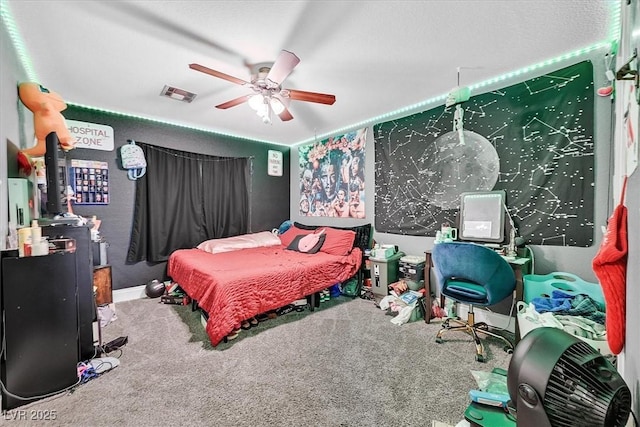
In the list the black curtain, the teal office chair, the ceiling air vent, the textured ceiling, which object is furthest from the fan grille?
the black curtain

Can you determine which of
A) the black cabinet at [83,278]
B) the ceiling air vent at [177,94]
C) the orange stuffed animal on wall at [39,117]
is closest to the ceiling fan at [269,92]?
the ceiling air vent at [177,94]

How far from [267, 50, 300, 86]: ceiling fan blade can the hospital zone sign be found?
2524 mm

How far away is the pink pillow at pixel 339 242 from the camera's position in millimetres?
3419

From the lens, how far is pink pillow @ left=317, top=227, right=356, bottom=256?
11.2ft

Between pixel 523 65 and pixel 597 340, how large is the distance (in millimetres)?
2085

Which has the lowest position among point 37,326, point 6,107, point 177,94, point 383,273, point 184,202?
point 383,273

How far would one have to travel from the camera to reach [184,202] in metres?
3.85

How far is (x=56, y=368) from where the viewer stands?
1653mm

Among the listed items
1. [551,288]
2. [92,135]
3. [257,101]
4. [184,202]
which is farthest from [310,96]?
[92,135]

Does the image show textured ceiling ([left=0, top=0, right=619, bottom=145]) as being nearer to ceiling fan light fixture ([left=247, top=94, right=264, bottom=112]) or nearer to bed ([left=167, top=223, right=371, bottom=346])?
ceiling fan light fixture ([left=247, top=94, right=264, bottom=112])

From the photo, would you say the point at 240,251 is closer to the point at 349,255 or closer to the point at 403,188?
the point at 349,255

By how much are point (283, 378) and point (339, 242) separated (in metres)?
1.90

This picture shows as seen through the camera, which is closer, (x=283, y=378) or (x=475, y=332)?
(x=283, y=378)

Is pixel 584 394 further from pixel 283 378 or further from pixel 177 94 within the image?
pixel 177 94
